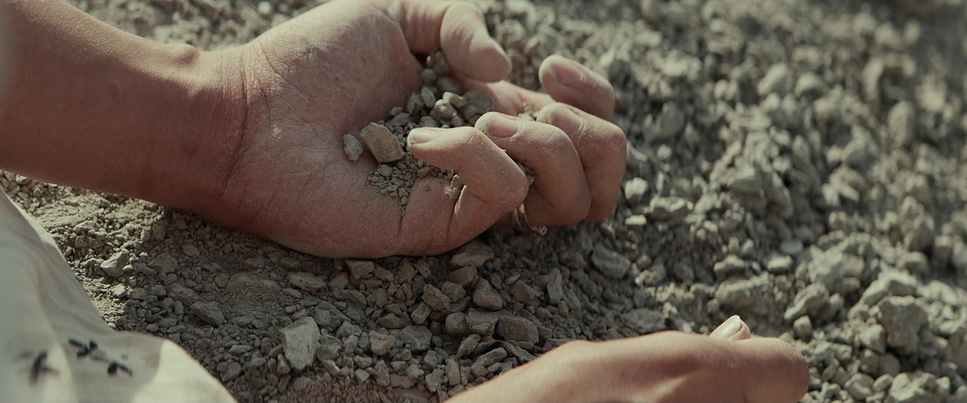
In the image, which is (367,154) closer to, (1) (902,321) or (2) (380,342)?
(2) (380,342)

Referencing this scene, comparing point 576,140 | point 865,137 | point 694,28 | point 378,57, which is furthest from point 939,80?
point 378,57

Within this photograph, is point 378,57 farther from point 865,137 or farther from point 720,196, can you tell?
point 865,137

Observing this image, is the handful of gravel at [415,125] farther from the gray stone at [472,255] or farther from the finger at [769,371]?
the finger at [769,371]

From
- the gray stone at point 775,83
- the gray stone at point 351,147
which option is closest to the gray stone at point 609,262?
the gray stone at point 351,147

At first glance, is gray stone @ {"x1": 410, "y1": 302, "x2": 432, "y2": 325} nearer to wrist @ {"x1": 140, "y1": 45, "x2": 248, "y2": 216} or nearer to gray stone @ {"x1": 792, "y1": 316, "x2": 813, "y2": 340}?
wrist @ {"x1": 140, "y1": 45, "x2": 248, "y2": 216}

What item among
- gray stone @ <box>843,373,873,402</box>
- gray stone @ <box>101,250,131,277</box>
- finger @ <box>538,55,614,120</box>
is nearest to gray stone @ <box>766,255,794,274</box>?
gray stone @ <box>843,373,873,402</box>

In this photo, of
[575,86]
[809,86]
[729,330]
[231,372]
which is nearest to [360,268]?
[231,372]
